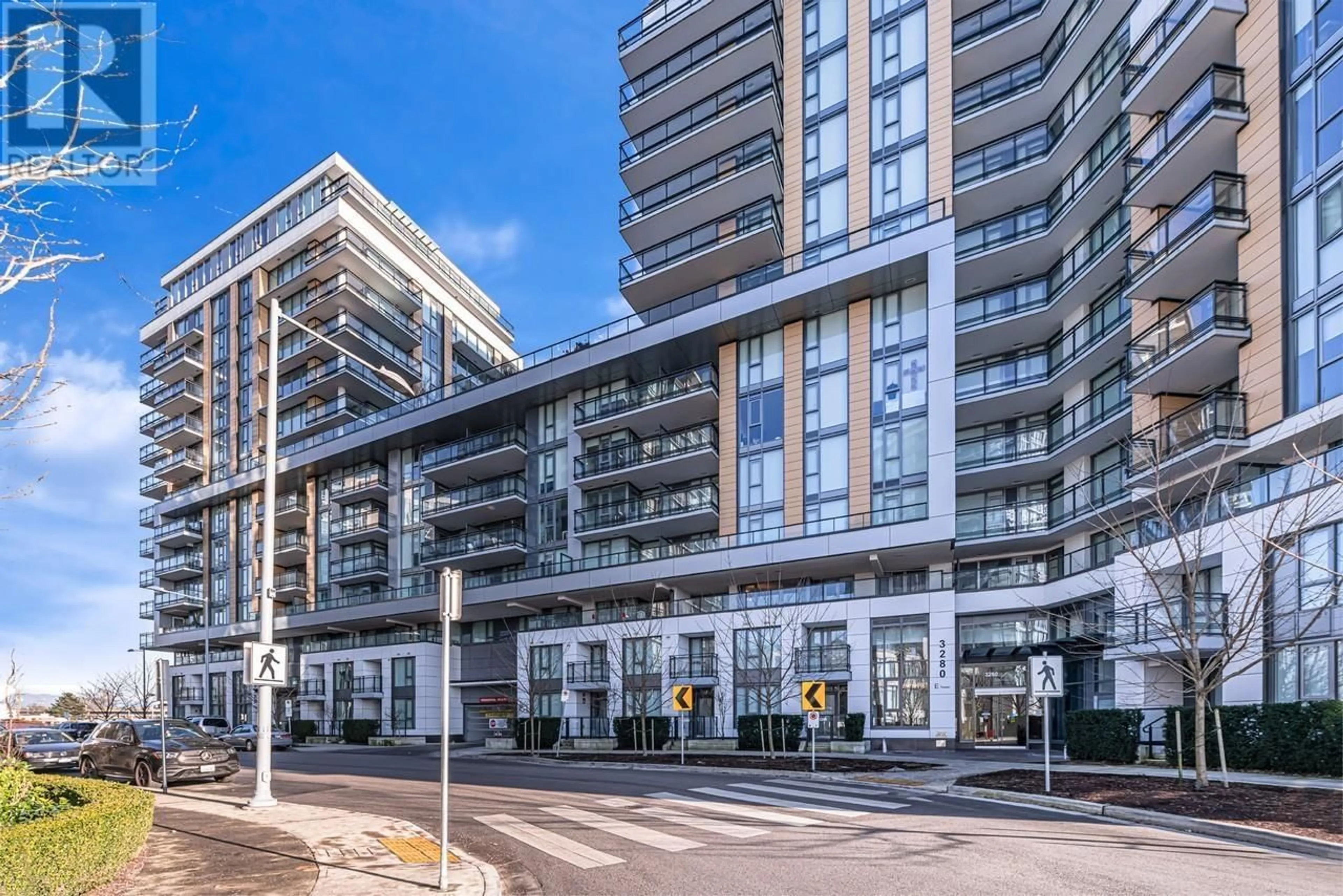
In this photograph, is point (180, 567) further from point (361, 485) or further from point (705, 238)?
point (705, 238)

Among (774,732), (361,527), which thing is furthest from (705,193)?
(361,527)

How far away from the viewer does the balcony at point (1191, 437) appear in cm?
2662

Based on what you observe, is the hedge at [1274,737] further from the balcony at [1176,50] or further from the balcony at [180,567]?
the balcony at [180,567]

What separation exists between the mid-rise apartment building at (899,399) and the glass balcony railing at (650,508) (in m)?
0.20

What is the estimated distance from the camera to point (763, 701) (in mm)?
37344

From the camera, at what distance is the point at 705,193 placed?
47219mm

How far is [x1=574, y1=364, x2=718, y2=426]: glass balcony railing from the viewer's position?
4656 cm

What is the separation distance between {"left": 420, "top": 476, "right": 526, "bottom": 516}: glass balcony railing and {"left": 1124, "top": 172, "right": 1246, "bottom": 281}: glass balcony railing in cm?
3407

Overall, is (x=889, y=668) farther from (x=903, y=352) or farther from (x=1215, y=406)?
(x=1215, y=406)

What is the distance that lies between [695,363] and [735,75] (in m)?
14.9

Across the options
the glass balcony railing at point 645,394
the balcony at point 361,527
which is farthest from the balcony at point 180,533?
the glass balcony railing at point 645,394

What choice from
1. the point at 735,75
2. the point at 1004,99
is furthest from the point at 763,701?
the point at 735,75

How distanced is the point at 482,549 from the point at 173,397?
38.9 meters

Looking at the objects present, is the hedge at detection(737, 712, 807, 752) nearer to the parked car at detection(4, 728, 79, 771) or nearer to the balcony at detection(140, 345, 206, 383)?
the parked car at detection(4, 728, 79, 771)
